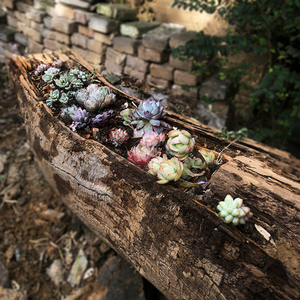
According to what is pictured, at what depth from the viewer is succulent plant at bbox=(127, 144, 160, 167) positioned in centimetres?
130

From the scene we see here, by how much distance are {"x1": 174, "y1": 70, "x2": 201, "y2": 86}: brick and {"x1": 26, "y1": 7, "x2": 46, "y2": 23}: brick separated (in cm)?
294

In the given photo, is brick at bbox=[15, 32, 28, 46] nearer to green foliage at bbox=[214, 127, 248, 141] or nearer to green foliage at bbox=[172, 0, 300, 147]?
green foliage at bbox=[172, 0, 300, 147]

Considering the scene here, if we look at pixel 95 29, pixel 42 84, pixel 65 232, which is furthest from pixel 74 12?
pixel 65 232

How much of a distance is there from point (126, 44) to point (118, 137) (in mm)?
2883

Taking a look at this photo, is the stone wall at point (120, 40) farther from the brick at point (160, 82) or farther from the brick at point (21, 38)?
the brick at point (21, 38)

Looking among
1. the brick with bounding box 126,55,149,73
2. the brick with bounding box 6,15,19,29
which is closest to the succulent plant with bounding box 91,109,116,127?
the brick with bounding box 126,55,149,73

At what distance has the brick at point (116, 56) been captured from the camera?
4.04m

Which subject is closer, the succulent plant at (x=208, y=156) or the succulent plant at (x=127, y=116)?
the succulent plant at (x=208, y=156)

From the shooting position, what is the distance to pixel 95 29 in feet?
13.4

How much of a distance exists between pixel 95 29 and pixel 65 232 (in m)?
3.03

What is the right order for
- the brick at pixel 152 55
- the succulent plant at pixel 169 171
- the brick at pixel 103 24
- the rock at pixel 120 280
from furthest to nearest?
1. the brick at pixel 103 24
2. the brick at pixel 152 55
3. the rock at pixel 120 280
4. the succulent plant at pixel 169 171

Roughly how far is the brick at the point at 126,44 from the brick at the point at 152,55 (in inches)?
3.9

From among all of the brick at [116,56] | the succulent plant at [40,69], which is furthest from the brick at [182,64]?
the succulent plant at [40,69]

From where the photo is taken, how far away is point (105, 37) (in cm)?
409
